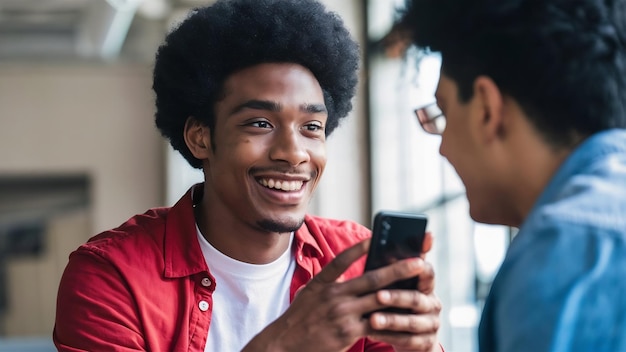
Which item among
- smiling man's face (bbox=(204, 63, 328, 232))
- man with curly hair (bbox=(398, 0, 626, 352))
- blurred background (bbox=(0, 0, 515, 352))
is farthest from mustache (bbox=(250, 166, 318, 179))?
blurred background (bbox=(0, 0, 515, 352))

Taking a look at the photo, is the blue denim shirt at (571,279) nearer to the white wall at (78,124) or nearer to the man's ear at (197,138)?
the man's ear at (197,138)

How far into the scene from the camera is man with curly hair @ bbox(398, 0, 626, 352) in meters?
0.97

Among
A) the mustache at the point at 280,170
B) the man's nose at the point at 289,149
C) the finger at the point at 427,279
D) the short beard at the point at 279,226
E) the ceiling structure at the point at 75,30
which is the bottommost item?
the finger at the point at 427,279

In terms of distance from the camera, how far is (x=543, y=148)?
1.12m

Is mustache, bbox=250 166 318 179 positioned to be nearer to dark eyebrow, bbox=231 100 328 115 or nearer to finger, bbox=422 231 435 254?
dark eyebrow, bbox=231 100 328 115

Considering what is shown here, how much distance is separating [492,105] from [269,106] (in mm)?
890

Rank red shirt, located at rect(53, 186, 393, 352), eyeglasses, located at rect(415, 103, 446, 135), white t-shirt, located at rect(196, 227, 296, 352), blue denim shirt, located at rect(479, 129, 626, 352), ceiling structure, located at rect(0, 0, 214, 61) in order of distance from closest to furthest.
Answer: blue denim shirt, located at rect(479, 129, 626, 352)
eyeglasses, located at rect(415, 103, 446, 135)
red shirt, located at rect(53, 186, 393, 352)
white t-shirt, located at rect(196, 227, 296, 352)
ceiling structure, located at rect(0, 0, 214, 61)

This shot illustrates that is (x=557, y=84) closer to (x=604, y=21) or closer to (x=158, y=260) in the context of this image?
(x=604, y=21)

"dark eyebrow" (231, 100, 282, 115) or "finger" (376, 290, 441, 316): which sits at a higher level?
"dark eyebrow" (231, 100, 282, 115)

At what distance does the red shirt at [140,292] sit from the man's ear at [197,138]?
0.16m

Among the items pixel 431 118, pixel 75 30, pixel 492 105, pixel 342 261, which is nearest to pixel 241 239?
pixel 342 261

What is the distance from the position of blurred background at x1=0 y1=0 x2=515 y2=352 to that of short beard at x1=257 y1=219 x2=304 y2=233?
5.05 meters

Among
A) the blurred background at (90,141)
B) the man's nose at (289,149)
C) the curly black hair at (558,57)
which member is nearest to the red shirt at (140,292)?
the man's nose at (289,149)

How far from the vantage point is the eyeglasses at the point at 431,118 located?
1346 mm
